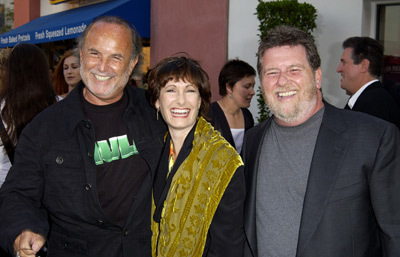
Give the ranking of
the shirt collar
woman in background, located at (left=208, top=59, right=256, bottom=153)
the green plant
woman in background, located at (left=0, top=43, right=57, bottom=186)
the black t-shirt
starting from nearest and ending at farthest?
the black t-shirt
woman in background, located at (left=0, top=43, right=57, bottom=186)
woman in background, located at (left=208, top=59, right=256, bottom=153)
the shirt collar
the green plant

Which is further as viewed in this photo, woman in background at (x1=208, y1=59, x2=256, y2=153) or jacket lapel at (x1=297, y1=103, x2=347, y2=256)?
woman in background at (x1=208, y1=59, x2=256, y2=153)

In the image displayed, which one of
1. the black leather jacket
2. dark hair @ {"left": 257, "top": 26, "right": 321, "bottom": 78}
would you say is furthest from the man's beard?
the black leather jacket

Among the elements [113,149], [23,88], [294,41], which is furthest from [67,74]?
[294,41]

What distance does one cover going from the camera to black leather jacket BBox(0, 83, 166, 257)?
244 centimetres

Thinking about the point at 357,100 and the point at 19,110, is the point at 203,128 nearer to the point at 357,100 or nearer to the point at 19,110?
the point at 19,110

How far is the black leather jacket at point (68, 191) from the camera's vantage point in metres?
2.44

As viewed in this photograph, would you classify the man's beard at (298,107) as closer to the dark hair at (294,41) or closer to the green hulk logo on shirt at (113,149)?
the dark hair at (294,41)

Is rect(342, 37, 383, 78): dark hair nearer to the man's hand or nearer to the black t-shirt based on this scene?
the black t-shirt

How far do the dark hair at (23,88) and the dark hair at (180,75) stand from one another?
1.40m

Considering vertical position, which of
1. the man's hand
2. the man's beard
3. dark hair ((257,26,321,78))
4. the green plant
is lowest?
the man's hand

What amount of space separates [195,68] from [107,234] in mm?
1157

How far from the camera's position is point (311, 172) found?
85.2 inches

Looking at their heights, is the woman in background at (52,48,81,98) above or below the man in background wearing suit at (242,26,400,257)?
above

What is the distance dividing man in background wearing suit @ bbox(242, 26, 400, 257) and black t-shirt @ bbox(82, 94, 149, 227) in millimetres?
692
